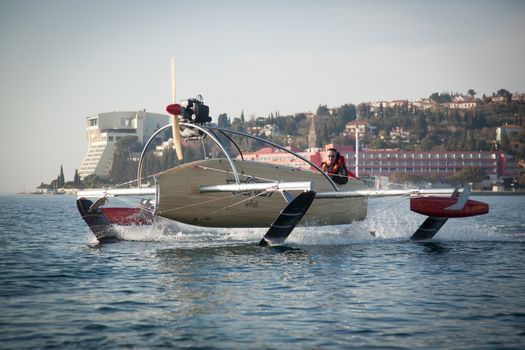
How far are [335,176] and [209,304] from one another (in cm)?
1435

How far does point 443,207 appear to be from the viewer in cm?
2233

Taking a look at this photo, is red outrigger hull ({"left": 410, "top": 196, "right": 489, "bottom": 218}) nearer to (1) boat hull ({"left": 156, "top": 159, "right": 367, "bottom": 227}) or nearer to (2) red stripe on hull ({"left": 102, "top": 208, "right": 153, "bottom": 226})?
(1) boat hull ({"left": 156, "top": 159, "right": 367, "bottom": 227})

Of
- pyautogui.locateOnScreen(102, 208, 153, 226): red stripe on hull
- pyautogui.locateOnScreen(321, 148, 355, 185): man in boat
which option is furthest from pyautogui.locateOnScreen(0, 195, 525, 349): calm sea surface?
pyautogui.locateOnScreen(321, 148, 355, 185): man in boat

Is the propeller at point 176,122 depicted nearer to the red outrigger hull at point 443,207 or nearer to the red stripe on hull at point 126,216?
the red stripe on hull at point 126,216

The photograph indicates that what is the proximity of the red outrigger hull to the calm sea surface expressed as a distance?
1156 millimetres

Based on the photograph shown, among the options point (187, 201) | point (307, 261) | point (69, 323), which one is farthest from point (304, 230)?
point (69, 323)

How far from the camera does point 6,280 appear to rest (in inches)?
598

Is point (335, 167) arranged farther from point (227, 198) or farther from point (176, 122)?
point (176, 122)

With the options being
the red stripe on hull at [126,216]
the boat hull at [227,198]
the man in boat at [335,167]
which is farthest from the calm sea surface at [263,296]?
the man in boat at [335,167]

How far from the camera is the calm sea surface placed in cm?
1009

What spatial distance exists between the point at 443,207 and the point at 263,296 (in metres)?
11.1

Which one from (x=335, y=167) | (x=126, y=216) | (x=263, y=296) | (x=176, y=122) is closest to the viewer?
(x=263, y=296)

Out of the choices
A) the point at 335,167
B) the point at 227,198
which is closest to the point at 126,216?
the point at 227,198

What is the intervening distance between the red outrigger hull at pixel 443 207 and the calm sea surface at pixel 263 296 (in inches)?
45.5
